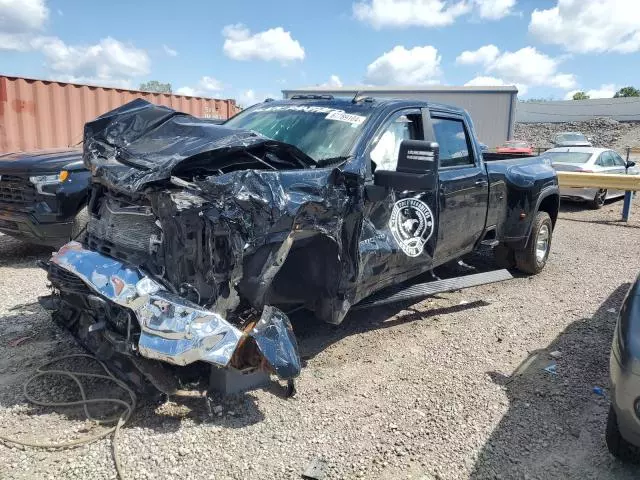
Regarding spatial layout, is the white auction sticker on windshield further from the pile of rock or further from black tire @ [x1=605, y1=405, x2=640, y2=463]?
the pile of rock

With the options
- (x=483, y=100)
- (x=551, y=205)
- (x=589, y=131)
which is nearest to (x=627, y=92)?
(x=589, y=131)

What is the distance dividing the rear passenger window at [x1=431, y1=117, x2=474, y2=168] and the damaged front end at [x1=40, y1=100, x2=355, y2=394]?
5.11 ft

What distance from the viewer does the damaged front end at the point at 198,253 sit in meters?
2.85

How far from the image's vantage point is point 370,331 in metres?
4.57

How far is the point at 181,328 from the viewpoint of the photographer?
2.77m

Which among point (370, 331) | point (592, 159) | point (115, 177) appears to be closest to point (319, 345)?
point (370, 331)

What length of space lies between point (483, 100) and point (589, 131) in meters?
18.6

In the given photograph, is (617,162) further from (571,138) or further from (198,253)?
(571,138)

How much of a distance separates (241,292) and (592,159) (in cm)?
1230

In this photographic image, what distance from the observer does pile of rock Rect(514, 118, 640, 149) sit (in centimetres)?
3556

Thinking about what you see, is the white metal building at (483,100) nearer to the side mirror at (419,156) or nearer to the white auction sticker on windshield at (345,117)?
the white auction sticker on windshield at (345,117)

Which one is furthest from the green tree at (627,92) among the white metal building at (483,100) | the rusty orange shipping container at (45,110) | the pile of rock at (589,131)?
the rusty orange shipping container at (45,110)

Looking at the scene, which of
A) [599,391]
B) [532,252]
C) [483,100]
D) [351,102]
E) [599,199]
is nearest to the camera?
[599,391]

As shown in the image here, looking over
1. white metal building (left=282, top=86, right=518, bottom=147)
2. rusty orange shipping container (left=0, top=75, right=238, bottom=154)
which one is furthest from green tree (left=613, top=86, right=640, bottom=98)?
rusty orange shipping container (left=0, top=75, right=238, bottom=154)
